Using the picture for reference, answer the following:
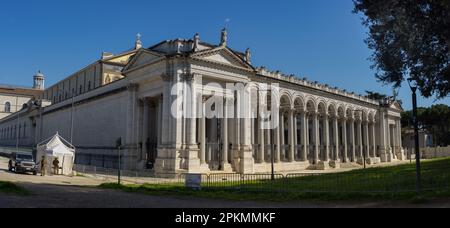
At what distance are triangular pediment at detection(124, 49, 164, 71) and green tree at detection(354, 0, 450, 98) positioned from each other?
65.1 ft

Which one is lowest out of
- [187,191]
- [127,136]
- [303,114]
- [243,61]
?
[187,191]

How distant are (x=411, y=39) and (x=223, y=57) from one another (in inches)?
836

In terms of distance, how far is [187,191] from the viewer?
20.4 m

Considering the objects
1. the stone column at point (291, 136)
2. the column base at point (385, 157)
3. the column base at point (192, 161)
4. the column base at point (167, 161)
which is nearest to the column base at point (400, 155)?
the column base at point (385, 157)

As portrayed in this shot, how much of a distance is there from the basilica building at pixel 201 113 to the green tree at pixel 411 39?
17.5 m

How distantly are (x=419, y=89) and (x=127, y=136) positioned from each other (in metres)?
27.5

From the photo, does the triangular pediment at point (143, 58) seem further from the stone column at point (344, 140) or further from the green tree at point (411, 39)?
the stone column at point (344, 140)

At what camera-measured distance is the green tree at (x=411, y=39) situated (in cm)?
1750

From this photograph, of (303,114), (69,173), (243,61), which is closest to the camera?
(69,173)

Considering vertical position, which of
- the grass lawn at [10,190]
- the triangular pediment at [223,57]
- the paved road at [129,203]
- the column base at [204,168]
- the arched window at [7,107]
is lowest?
the paved road at [129,203]

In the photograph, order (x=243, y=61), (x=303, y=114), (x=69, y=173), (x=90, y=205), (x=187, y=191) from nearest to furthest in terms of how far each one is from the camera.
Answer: (x=90, y=205)
(x=187, y=191)
(x=69, y=173)
(x=243, y=61)
(x=303, y=114)

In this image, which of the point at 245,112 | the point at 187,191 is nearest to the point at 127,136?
the point at 245,112
